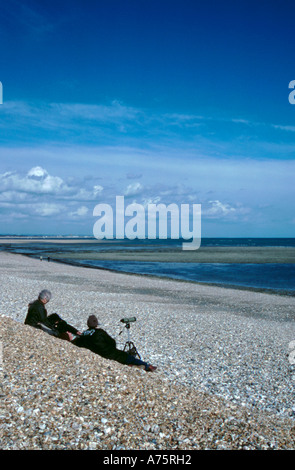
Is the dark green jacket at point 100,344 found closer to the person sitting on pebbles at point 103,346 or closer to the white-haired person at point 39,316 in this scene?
the person sitting on pebbles at point 103,346

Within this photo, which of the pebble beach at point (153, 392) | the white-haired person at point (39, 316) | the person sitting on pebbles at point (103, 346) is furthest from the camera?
the white-haired person at point (39, 316)

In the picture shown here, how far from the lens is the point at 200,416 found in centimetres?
709

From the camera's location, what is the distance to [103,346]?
32.1 feet

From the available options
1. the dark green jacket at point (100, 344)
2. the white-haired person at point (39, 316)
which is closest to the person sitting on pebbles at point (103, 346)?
the dark green jacket at point (100, 344)

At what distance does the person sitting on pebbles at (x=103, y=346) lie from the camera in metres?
9.63

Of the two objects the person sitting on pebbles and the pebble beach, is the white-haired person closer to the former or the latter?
the pebble beach

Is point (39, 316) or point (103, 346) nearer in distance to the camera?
point (103, 346)

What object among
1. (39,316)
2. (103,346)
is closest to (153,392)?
(103,346)

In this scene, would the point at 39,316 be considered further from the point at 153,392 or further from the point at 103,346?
the point at 153,392

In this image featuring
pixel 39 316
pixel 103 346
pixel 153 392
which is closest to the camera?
pixel 153 392

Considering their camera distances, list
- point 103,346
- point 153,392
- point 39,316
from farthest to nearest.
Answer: point 39,316 → point 103,346 → point 153,392

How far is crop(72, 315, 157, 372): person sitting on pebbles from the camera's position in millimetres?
9633
